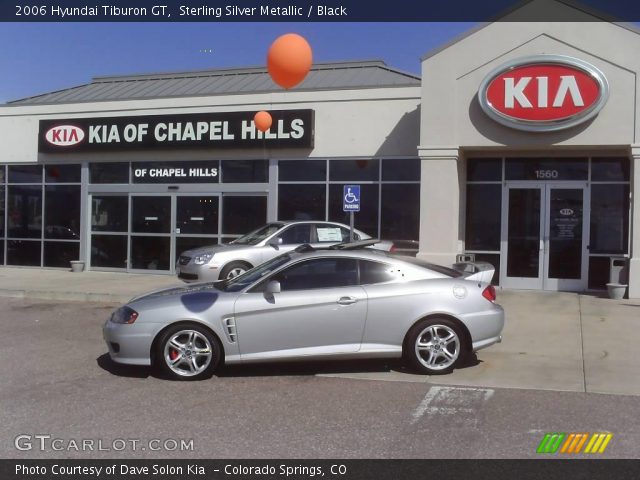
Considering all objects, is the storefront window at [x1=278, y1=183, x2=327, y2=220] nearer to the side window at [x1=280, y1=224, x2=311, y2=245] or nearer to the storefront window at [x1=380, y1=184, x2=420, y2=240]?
the storefront window at [x1=380, y1=184, x2=420, y2=240]

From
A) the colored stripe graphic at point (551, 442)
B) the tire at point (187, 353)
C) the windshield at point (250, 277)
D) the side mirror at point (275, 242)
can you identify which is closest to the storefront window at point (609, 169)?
the side mirror at point (275, 242)

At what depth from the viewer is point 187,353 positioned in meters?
6.93

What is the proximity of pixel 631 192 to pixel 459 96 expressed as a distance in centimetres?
400

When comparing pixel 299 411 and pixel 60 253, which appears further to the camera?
pixel 60 253

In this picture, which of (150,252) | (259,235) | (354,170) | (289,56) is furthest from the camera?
(150,252)

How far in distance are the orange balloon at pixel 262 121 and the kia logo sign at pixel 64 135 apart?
5777 mm

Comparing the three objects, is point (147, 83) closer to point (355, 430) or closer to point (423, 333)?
point (423, 333)

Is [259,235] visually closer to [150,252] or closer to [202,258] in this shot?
[202,258]

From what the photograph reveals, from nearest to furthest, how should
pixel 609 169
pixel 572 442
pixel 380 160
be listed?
pixel 572 442 < pixel 609 169 < pixel 380 160

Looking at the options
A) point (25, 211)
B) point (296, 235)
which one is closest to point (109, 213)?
point (25, 211)

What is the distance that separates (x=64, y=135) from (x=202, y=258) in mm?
8500

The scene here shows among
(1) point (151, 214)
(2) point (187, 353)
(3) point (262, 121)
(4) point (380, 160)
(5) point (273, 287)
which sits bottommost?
(2) point (187, 353)

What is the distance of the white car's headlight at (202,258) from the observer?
12.9m

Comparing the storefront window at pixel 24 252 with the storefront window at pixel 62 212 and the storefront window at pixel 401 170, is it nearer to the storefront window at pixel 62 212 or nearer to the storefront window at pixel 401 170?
the storefront window at pixel 62 212
